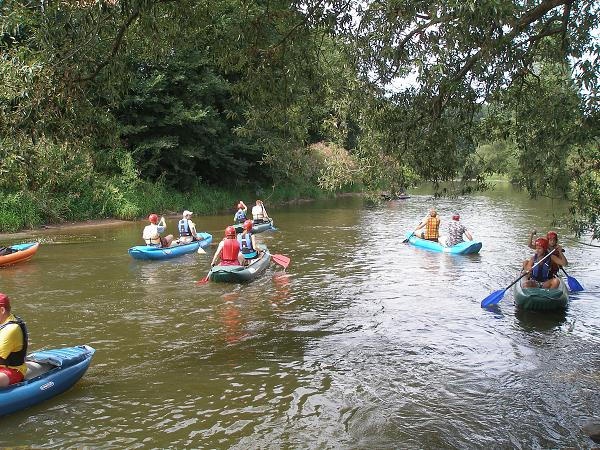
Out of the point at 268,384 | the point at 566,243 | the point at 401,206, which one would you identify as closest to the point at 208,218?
the point at 401,206

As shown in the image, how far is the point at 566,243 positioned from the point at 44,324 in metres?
15.5

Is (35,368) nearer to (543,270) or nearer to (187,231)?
(543,270)

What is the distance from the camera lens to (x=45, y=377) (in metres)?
6.61

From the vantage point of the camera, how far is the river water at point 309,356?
6090 millimetres

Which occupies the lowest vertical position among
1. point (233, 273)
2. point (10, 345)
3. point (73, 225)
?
point (233, 273)

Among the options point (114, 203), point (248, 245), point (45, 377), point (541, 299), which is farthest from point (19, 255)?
point (541, 299)

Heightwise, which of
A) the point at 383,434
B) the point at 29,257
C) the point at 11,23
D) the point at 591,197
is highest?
the point at 11,23

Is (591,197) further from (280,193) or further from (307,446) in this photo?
(280,193)

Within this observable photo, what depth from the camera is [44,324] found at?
9.72 metres

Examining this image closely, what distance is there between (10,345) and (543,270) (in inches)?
353

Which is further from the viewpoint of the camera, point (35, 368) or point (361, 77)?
point (361, 77)

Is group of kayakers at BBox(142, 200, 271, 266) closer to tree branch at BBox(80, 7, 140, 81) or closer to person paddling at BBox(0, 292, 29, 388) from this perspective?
tree branch at BBox(80, 7, 140, 81)

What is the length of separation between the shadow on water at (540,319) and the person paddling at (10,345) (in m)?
7.60

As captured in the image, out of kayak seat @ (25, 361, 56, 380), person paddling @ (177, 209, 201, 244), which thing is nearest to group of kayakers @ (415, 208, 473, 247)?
person paddling @ (177, 209, 201, 244)
